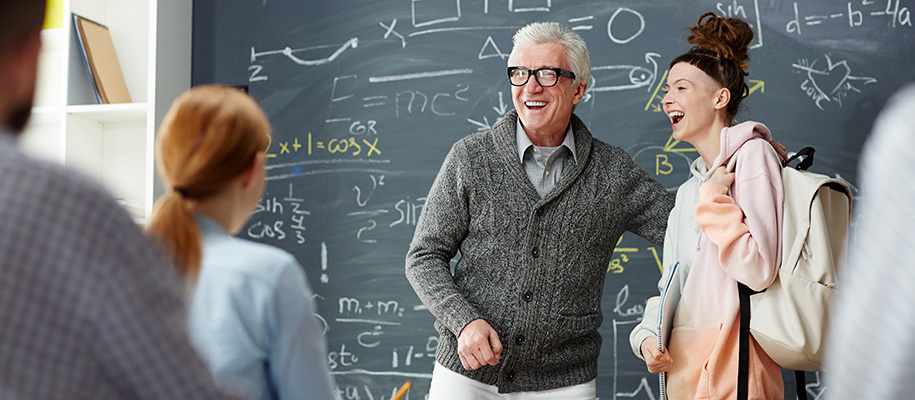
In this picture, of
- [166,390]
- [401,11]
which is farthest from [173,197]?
[401,11]

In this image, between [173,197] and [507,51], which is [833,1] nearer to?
[507,51]

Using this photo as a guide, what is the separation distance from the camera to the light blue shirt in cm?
106

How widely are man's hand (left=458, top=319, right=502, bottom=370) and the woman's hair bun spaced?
940mm

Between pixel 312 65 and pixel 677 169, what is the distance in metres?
1.43

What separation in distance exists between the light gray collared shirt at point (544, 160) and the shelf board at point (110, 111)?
62.4 inches

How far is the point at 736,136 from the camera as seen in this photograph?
75.2 inches

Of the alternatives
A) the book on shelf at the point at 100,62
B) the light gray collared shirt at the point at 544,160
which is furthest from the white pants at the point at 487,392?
the book on shelf at the point at 100,62

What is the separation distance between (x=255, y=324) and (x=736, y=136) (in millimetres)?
1316

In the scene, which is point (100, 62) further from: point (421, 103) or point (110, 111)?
point (421, 103)

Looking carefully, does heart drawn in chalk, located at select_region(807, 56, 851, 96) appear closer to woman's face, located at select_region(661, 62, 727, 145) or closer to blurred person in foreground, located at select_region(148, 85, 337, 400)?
woman's face, located at select_region(661, 62, 727, 145)

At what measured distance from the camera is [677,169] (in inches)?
102

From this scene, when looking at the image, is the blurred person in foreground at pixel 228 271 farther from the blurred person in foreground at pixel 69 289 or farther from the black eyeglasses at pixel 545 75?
the black eyeglasses at pixel 545 75

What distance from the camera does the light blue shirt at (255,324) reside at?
1057 mm

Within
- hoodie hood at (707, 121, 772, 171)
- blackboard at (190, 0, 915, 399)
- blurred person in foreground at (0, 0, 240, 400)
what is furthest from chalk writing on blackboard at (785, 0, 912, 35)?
blurred person in foreground at (0, 0, 240, 400)
